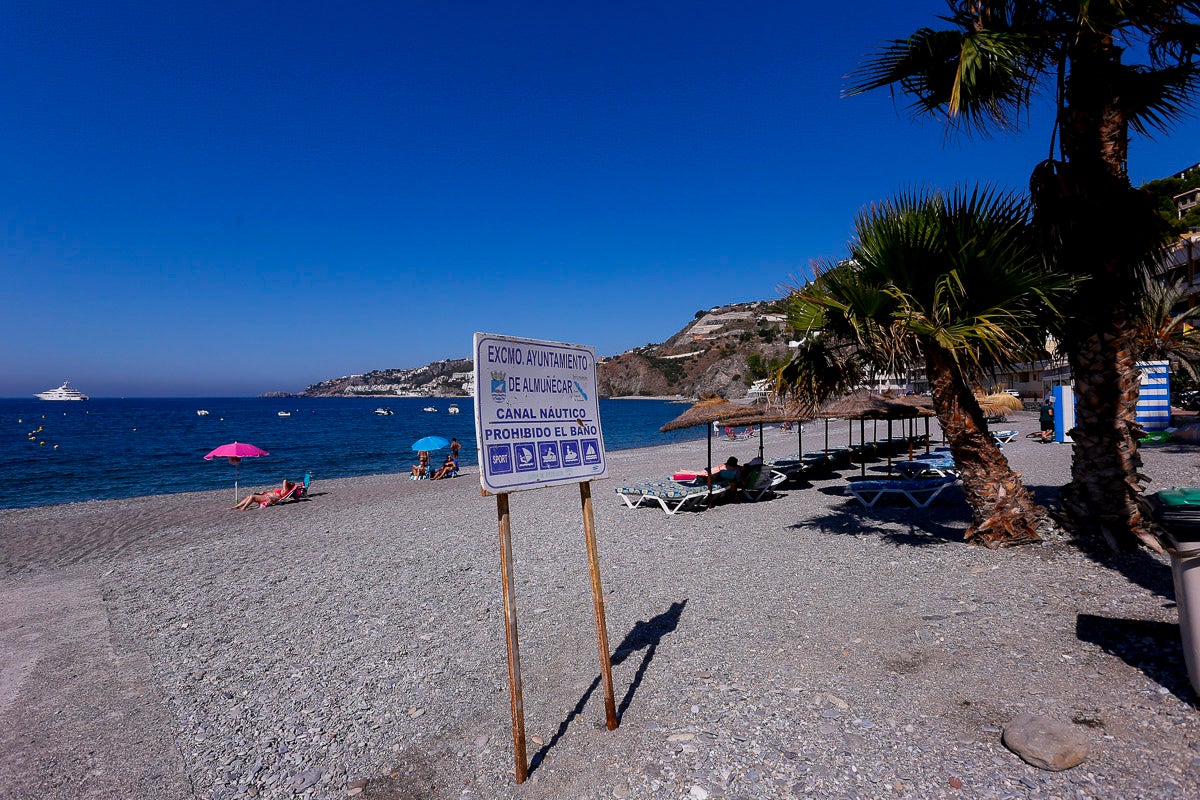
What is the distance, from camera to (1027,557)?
6.21 m

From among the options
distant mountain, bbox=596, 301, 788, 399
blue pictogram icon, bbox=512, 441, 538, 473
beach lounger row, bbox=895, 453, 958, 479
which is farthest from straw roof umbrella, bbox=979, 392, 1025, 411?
distant mountain, bbox=596, 301, 788, 399

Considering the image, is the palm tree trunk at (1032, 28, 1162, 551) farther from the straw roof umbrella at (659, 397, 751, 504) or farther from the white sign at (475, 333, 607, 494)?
the straw roof umbrella at (659, 397, 751, 504)

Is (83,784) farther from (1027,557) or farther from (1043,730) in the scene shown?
(1027,557)

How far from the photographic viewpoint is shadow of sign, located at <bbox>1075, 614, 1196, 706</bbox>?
3.59 metres

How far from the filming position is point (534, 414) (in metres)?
3.45

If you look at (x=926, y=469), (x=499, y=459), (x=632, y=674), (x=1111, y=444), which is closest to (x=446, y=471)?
(x=926, y=469)

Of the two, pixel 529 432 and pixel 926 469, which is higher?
pixel 529 432

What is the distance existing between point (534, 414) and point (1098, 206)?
20.5 feet

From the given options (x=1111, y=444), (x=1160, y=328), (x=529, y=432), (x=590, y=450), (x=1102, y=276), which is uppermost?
(x=1102, y=276)

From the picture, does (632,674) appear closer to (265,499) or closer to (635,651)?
(635,651)

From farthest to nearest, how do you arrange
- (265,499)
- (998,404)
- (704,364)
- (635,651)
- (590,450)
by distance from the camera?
(704,364) < (998,404) < (265,499) < (635,651) < (590,450)

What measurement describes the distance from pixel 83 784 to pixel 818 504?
10.6 metres

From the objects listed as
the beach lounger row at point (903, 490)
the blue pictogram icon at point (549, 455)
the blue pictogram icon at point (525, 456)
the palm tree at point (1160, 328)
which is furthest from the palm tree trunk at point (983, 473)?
the blue pictogram icon at point (525, 456)

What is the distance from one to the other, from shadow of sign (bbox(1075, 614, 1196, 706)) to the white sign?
3493 millimetres
